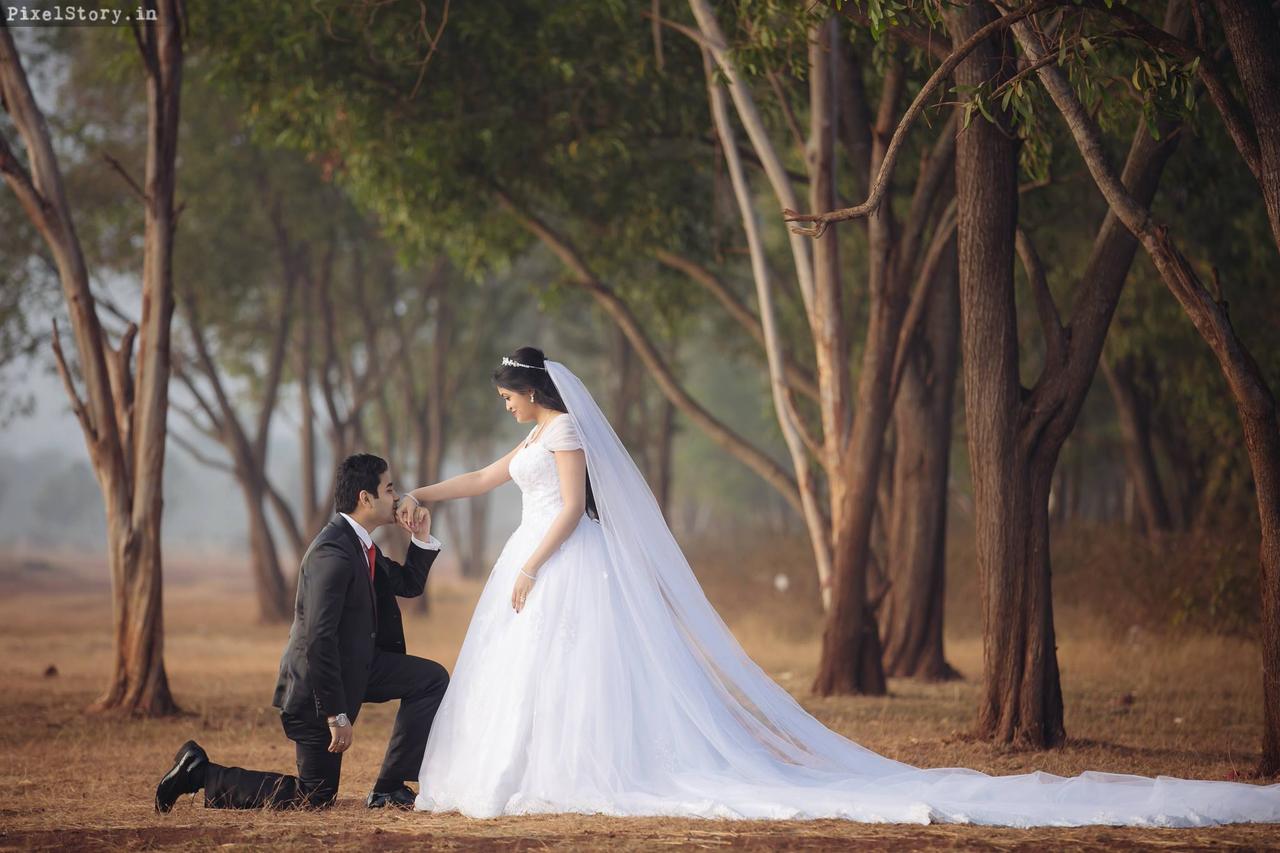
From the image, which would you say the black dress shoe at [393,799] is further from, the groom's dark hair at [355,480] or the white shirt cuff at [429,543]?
the groom's dark hair at [355,480]

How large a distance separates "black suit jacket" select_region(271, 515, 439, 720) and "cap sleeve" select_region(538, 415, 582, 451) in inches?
47.3

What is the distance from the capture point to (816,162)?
12.4 metres

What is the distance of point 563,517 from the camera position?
7445mm

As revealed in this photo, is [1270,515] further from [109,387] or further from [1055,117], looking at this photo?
[109,387]

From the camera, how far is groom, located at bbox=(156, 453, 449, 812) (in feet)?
22.4

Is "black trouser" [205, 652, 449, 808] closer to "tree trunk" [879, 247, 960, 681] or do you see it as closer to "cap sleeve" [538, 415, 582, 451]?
"cap sleeve" [538, 415, 582, 451]

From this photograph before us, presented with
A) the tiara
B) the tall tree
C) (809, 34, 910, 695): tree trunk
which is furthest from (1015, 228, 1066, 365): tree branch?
the tall tree

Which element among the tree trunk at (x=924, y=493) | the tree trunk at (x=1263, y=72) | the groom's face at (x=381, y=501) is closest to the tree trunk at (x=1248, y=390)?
the tree trunk at (x=1263, y=72)

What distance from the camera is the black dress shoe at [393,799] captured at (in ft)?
23.3

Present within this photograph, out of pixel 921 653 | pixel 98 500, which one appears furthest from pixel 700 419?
pixel 98 500

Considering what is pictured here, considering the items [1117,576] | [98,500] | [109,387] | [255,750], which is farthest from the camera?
[98,500]

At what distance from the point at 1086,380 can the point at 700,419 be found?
6.17m

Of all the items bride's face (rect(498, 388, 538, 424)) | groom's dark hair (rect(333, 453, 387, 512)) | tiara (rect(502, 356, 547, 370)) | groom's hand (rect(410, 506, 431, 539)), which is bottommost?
groom's hand (rect(410, 506, 431, 539))

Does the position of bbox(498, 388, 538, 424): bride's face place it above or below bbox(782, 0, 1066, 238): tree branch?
below
